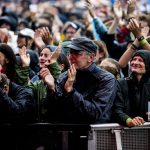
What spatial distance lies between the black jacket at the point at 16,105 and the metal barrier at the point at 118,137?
0.90 meters

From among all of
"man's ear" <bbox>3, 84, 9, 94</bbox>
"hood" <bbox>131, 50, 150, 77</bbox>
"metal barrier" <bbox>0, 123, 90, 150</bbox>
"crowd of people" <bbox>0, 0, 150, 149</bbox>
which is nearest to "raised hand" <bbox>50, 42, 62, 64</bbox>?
"crowd of people" <bbox>0, 0, 150, 149</bbox>

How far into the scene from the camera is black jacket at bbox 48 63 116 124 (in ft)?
26.9

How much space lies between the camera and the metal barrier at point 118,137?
7.97m

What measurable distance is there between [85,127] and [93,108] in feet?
0.94

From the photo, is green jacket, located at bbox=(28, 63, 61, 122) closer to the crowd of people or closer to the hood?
the crowd of people

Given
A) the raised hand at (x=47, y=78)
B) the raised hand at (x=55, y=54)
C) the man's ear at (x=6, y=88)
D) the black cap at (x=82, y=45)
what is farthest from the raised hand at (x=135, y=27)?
the man's ear at (x=6, y=88)

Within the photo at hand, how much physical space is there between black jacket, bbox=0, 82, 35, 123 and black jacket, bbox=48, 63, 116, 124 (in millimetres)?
253

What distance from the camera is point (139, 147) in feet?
26.7

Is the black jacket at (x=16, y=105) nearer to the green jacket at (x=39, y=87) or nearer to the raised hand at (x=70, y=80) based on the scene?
the green jacket at (x=39, y=87)

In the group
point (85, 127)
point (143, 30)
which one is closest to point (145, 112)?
point (85, 127)

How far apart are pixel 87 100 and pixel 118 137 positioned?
0.58 metres

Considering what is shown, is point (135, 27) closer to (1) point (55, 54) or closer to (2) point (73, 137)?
(1) point (55, 54)

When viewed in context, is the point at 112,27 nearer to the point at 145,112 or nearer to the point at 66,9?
the point at 145,112

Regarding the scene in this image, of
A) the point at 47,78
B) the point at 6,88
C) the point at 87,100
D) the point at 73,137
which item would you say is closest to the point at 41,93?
the point at 47,78
